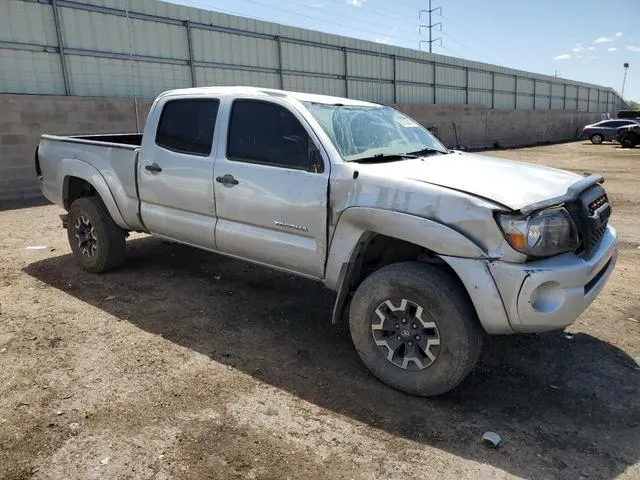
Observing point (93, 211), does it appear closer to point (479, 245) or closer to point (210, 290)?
point (210, 290)

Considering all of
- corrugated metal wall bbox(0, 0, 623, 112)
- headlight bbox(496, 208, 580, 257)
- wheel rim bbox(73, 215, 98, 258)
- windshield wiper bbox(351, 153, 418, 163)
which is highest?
corrugated metal wall bbox(0, 0, 623, 112)

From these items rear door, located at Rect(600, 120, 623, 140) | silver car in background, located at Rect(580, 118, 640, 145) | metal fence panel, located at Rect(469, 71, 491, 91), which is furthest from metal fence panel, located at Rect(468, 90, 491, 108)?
rear door, located at Rect(600, 120, 623, 140)

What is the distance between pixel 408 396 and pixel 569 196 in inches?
64.2

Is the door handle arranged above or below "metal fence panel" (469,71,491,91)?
below

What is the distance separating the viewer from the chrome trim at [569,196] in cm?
287

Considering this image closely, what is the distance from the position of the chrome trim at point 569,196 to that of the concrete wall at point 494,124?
21117 millimetres

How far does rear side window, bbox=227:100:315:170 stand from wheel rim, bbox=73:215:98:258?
7.46 feet

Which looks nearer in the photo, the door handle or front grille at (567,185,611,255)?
front grille at (567,185,611,255)

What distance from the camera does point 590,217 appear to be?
10.5 feet

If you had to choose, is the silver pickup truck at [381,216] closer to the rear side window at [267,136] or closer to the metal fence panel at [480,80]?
the rear side window at [267,136]

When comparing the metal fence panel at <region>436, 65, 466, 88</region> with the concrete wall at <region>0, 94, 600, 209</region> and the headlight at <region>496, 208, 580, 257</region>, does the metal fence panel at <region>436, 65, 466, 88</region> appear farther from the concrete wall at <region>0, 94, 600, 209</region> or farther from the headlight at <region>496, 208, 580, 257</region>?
the headlight at <region>496, 208, 580, 257</region>

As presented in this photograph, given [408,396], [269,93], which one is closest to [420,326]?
[408,396]

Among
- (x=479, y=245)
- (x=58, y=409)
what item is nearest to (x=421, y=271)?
(x=479, y=245)

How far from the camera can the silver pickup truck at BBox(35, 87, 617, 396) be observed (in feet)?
9.54
